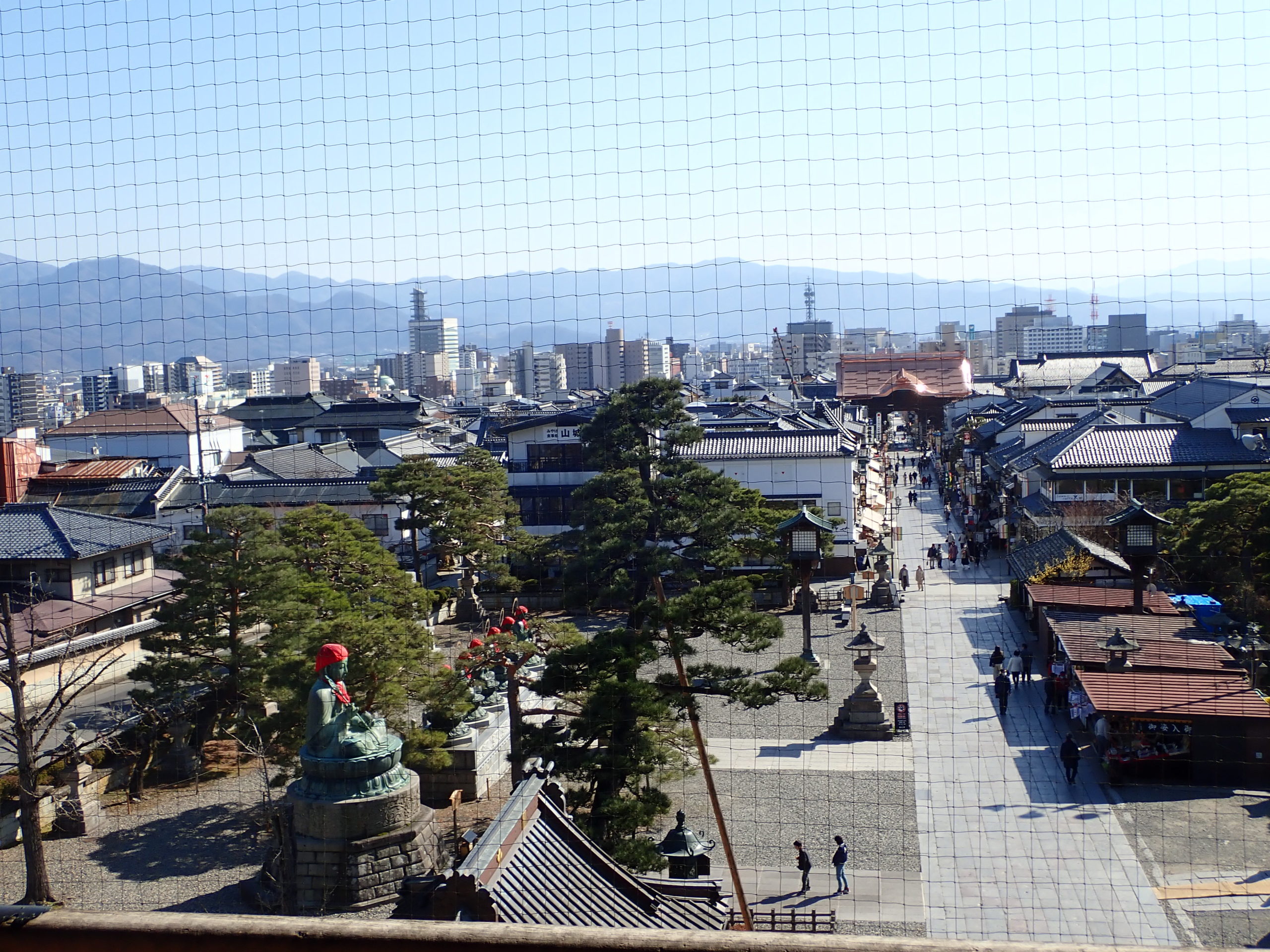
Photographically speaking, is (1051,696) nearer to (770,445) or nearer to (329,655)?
(329,655)

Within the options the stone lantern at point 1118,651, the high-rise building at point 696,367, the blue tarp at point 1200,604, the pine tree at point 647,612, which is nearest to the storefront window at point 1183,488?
the blue tarp at point 1200,604

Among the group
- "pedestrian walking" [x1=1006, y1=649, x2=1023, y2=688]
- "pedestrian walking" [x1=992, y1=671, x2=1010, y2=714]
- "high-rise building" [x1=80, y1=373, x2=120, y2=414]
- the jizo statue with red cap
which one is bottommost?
"pedestrian walking" [x1=1006, y1=649, x2=1023, y2=688]

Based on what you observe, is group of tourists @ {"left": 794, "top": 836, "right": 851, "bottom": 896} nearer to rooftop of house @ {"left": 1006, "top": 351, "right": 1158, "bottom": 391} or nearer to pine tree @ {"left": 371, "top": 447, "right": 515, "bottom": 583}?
pine tree @ {"left": 371, "top": 447, "right": 515, "bottom": 583}

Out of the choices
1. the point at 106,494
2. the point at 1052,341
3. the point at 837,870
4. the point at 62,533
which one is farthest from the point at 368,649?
the point at 1052,341

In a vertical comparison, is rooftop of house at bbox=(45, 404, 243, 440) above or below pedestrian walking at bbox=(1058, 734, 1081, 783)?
above

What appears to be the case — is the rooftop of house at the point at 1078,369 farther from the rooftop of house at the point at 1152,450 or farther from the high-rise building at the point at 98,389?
the high-rise building at the point at 98,389

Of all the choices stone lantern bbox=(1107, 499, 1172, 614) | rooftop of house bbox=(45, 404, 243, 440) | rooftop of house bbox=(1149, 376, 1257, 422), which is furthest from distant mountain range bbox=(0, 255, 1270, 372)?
rooftop of house bbox=(1149, 376, 1257, 422)
